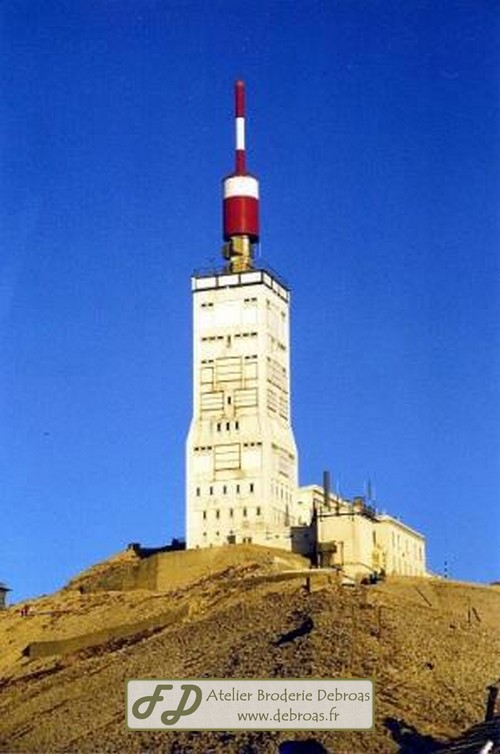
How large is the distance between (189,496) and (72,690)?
22323mm

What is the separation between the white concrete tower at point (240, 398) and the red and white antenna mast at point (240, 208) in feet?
0.17

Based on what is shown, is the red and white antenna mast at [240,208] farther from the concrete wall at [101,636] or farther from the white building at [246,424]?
the concrete wall at [101,636]

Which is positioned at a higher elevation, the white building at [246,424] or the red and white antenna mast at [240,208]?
the red and white antenna mast at [240,208]

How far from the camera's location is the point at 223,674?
71000mm

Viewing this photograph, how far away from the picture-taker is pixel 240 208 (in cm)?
10225

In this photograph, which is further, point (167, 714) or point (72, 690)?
point (72, 690)

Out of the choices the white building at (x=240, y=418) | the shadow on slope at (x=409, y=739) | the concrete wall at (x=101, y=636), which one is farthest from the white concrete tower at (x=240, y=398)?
the shadow on slope at (x=409, y=739)

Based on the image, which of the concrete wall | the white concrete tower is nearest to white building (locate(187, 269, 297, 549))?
the white concrete tower

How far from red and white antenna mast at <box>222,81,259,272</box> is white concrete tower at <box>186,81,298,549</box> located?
0.05m

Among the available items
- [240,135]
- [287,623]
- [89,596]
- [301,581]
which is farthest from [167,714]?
[240,135]

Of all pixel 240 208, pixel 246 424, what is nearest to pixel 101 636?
pixel 246 424

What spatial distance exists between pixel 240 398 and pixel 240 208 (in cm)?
1014

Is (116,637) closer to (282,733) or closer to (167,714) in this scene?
(282,733)

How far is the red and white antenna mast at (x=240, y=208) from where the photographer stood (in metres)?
102
